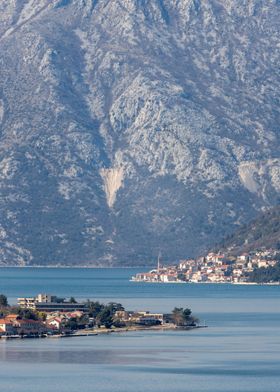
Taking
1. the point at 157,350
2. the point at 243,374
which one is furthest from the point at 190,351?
the point at 243,374

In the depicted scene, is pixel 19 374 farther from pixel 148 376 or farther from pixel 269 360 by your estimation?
pixel 269 360

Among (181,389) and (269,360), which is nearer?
(181,389)

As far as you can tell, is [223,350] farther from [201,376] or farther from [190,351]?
[201,376]

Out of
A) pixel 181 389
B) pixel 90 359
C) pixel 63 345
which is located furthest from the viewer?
pixel 63 345

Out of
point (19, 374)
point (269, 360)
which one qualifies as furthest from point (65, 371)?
point (269, 360)

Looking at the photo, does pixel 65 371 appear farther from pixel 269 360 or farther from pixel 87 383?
pixel 269 360

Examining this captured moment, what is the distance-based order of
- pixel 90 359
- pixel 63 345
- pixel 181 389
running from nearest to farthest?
pixel 181 389 → pixel 90 359 → pixel 63 345

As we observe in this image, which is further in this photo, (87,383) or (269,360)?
(269,360)
